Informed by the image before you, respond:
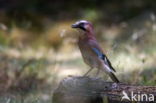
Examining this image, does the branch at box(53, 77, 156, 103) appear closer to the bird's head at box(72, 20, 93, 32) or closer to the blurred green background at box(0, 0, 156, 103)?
the bird's head at box(72, 20, 93, 32)

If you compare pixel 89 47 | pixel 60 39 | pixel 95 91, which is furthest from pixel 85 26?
pixel 60 39

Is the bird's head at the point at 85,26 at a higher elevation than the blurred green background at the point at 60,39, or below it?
below

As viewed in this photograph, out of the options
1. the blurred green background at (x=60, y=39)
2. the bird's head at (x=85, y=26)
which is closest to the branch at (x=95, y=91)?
the bird's head at (x=85, y=26)

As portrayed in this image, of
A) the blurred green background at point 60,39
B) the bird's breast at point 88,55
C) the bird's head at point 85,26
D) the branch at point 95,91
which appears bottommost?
the branch at point 95,91

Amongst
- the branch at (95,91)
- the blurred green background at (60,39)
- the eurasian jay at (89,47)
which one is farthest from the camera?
the blurred green background at (60,39)

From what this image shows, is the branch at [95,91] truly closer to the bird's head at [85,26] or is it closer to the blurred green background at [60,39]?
the bird's head at [85,26]

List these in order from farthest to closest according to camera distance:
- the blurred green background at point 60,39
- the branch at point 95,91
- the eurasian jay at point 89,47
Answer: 1. the blurred green background at point 60,39
2. the eurasian jay at point 89,47
3. the branch at point 95,91

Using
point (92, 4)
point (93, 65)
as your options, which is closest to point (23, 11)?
point (92, 4)

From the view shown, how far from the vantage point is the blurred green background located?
8.12 m

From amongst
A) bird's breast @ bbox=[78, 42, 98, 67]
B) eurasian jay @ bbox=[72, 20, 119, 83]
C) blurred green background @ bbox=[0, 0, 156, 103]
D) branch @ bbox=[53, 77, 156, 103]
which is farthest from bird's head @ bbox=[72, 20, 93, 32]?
blurred green background @ bbox=[0, 0, 156, 103]

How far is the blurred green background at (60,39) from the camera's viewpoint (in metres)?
8.12

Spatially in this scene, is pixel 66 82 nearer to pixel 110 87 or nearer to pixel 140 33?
pixel 110 87

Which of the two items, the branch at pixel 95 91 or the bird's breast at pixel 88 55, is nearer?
the branch at pixel 95 91

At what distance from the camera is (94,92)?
4922mm
